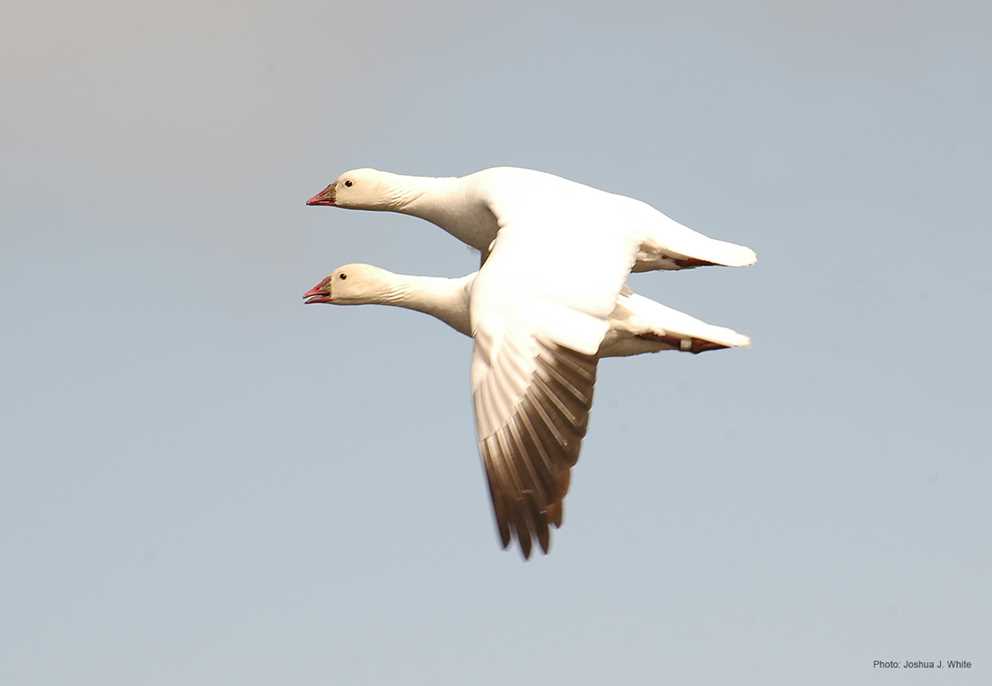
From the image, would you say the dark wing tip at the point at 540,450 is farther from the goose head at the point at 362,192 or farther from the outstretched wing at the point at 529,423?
the goose head at the point at 362,192

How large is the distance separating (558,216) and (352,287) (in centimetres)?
274

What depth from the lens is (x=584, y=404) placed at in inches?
538

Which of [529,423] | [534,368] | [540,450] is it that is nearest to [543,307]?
[534,368]

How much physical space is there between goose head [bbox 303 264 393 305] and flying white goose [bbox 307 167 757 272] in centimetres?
56

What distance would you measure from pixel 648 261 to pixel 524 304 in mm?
1864

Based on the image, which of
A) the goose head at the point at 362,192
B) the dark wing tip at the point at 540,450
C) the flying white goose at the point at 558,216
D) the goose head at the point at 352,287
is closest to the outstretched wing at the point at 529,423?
the dark wing tip at the point at 540,450

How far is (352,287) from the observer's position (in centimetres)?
1767

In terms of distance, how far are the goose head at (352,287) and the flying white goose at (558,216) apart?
0.56 meters

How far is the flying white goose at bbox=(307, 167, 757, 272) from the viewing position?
1538cm

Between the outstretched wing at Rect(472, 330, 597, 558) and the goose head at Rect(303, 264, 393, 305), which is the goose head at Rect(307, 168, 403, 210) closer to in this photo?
the goose head at Rect(303, 264, 393, 305)

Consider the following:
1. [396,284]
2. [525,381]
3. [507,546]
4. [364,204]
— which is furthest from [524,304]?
[364,204]

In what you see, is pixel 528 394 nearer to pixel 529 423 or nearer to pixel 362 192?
pixel 529 423

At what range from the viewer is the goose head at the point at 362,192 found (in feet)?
58.6

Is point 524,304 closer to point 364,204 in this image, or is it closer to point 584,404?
point 584,404
